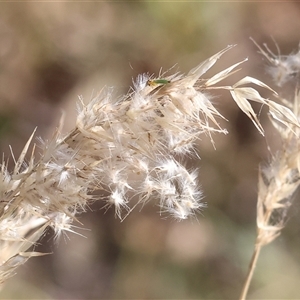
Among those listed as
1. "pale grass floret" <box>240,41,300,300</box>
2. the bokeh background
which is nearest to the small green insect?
"pale grass floret" <box>240,41,300,300</box>

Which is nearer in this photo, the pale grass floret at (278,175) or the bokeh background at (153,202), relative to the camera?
the pale grass floret at (278,175)

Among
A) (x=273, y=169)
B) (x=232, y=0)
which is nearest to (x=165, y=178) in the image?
(x=273, y=169)

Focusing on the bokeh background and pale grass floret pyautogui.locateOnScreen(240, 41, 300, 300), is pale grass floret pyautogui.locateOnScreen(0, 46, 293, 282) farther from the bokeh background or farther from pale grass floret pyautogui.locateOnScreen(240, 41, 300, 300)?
the bokeh background

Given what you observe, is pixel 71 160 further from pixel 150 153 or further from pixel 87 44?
pixel 87 44

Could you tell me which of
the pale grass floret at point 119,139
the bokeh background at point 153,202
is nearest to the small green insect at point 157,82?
the pale grass floret at point 119,139

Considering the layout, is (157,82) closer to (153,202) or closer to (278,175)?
(278,175)

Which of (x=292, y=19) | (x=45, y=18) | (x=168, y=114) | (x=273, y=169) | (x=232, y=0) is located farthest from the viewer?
(x=292, y=19)

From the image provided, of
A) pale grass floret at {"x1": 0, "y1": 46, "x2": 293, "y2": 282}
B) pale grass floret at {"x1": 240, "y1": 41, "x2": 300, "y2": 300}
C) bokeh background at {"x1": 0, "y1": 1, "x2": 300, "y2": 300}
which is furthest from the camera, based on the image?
bokeh background at {"x1": 0, "y1": 1, "x2": 300, "y2": 300}

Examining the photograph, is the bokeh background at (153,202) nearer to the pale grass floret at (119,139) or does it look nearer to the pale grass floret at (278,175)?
the pale grass floret at (278,175)

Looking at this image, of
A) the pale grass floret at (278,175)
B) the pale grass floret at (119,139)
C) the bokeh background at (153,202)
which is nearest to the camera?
the pale grass floret at (119,139)
